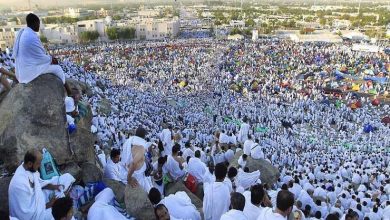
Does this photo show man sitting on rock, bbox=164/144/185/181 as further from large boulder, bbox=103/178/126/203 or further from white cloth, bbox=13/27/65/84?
white cloth, bbox=13/27/65/84

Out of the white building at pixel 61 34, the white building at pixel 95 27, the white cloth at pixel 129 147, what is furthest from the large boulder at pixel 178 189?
the white building at pixel 95 27

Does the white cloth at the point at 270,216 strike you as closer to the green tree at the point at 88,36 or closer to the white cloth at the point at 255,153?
the white cloth at the point at 255,153

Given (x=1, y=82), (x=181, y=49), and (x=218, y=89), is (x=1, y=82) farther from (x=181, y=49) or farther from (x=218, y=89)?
(x=181, y=49)

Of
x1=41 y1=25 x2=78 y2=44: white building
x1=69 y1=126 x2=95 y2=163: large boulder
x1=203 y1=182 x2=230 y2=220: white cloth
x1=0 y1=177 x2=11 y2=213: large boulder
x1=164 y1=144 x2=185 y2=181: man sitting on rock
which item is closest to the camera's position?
x1=0 y1=177 x2=11 y2=213: large boulder

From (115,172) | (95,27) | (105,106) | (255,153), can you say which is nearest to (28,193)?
(115,172)

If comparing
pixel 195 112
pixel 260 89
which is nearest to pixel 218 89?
pixel 260 89

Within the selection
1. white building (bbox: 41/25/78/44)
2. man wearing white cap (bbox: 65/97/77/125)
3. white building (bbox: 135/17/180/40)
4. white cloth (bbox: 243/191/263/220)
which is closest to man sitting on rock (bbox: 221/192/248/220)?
white cloth (bbox: 243/191/263/220)

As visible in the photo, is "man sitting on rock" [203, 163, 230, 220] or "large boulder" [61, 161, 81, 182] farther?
"large boulder" [61, 161, 81, 182]
